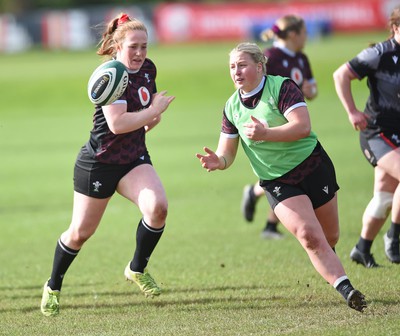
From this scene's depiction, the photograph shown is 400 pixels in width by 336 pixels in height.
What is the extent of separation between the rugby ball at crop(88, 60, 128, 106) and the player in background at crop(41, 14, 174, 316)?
0.14 meters

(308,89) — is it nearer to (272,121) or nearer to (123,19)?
(123,19)

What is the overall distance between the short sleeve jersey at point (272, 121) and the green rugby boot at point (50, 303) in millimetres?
1830

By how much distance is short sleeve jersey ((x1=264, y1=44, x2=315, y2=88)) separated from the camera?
924cm

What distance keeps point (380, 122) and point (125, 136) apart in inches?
90.6

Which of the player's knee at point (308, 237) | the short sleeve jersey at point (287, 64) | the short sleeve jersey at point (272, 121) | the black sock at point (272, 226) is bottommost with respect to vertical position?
the black sock at point (272, 226)

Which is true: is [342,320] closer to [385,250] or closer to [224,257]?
[385,250]

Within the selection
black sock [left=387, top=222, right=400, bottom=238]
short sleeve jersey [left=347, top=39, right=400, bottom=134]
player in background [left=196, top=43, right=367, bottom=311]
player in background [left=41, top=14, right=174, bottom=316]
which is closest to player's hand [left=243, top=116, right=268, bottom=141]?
player in background [left=196, top=43, right=367, bottom=311]

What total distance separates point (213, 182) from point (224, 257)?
5484 mm

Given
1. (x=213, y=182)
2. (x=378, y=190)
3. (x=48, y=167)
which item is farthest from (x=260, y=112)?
(x=48, y=167)

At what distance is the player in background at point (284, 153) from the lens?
571 centimetres

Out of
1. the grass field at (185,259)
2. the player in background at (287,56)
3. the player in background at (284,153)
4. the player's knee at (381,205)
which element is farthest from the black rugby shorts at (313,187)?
the player in background at (287,56)

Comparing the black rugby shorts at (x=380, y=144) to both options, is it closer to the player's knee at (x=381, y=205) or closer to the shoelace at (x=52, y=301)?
the player's knee at (x=381, y=205)

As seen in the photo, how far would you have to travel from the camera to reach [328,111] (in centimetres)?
2336

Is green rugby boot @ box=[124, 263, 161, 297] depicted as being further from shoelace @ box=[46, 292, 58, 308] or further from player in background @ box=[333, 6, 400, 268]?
player in background @ box=[333, 6, 400, 268]
